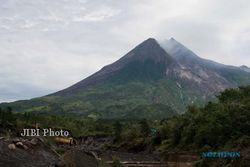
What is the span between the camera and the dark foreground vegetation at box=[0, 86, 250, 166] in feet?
194

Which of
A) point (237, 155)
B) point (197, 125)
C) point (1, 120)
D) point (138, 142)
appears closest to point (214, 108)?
point (197, 125)

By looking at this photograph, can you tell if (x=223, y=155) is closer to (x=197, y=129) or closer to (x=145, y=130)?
(x=197, y=129)

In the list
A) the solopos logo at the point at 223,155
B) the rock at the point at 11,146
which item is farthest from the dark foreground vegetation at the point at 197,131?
the rock at the point at 11,146

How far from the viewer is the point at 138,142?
10019 cm

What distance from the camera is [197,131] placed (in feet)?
239

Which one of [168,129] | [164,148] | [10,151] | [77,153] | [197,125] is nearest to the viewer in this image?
[10,151]

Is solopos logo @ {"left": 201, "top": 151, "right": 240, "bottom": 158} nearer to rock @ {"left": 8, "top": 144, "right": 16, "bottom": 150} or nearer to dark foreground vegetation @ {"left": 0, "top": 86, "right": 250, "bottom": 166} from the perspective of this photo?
dark foreground vegetation @ {"left": 0, "top": 86, "right": 250, "bottom": 166}

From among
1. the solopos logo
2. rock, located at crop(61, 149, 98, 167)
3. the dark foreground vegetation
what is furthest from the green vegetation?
rock, located at crop(61, 149, 98, 167)

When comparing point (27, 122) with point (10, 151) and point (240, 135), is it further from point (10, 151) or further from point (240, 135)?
point (10, 151)

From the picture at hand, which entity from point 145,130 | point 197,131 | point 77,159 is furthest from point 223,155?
point 145,130

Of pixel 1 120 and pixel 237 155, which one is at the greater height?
pixel 1 120

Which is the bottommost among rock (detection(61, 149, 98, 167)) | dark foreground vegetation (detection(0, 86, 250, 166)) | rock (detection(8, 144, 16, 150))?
rock (detection(61, 149, 98, 167))

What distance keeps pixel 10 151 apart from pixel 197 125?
66.3m

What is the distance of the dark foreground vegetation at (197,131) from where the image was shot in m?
59.3
